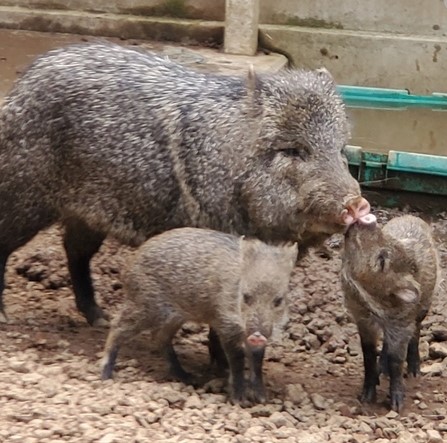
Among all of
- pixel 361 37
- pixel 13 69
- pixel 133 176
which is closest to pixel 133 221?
pixel 133 176

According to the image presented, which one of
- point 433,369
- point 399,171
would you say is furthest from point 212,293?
point 399,171

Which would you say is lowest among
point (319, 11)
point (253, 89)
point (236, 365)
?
point (236, 365)

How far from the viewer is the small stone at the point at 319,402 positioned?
4820 millimetres

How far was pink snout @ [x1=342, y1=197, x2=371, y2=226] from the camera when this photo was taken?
14.9 feet

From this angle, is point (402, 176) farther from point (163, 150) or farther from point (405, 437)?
point (405, 437)

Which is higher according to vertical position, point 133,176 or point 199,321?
point 133,176

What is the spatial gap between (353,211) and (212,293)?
2.23 feet

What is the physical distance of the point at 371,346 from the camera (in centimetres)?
486

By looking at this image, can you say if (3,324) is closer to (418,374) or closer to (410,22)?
(418,374)

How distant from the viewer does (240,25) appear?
882 centimetres

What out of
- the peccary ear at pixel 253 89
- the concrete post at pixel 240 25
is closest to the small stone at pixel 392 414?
the peccary ear at pixel 253 89

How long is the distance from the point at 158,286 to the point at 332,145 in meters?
0.98

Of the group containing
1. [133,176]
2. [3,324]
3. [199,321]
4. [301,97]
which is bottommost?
[3,324]

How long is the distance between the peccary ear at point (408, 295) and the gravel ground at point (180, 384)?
0.53m
